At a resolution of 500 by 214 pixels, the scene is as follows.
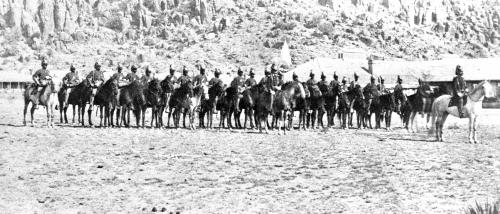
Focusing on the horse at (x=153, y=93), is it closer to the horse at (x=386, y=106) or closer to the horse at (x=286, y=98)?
the horse at (x=286, y=98)

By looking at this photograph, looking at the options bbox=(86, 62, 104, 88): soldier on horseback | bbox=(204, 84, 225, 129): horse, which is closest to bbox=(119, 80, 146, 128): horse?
bbox=(86, 62, 104, 88): soldier on horseback

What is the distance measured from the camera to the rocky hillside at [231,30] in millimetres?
116250

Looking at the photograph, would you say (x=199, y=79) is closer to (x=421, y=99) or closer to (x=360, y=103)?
(x=360, y=103)

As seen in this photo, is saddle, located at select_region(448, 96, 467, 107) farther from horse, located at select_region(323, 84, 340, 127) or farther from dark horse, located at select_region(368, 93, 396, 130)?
dark horse, located at select_region(368, 93, 396, 130)

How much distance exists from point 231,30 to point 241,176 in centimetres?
11852

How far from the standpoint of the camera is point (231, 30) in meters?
Result: 129

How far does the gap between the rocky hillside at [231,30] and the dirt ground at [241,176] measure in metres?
88.5

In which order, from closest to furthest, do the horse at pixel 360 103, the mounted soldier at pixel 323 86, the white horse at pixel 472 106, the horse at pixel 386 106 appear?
the white horse at pixel 472 106, the mounted soldier at pixel 323 86, the horse at pixel 360 103, the horse at pixel 386 106

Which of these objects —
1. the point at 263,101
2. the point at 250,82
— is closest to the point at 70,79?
the point at 250,82

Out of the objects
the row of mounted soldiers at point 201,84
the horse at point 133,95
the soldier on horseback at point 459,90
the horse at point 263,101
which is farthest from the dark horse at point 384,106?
the horse at point 133,95

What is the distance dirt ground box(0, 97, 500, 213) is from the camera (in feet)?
32.1

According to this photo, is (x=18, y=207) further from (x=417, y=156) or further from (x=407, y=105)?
(x=407, y=105)

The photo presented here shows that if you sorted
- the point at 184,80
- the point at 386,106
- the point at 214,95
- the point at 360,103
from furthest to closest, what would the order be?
1. the point at 386,106
2. the point at 360,103
3. the point at 214,95
4. the point at 184,80

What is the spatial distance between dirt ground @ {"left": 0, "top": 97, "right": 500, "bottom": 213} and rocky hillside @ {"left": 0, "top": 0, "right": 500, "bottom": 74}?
290 feet
